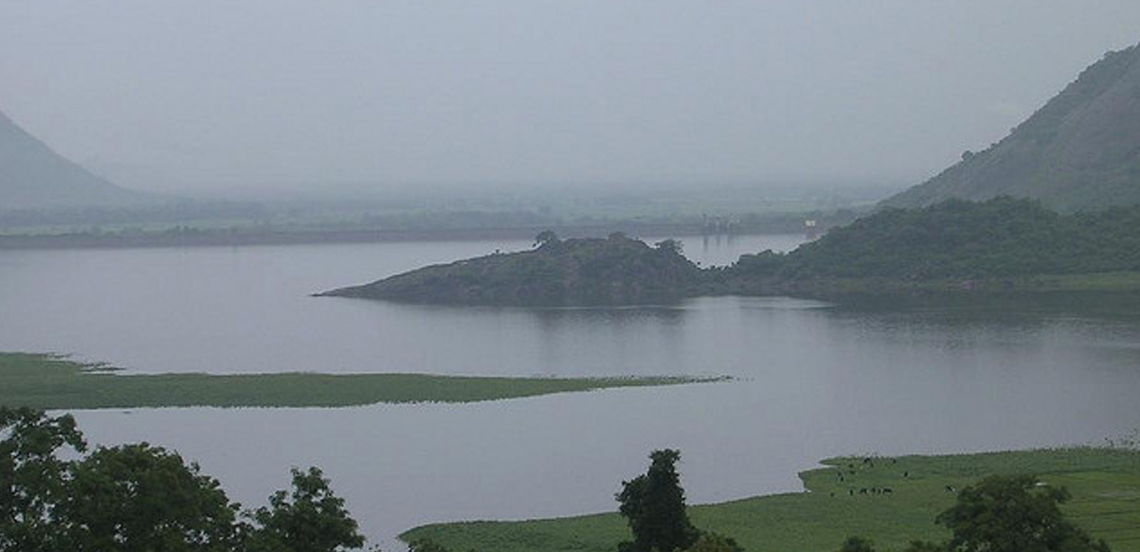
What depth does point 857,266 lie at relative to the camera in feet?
238

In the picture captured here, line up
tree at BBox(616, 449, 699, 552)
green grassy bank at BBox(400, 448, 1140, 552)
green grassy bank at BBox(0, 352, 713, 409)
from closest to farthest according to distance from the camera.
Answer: tree at BBox(616, 449, 699, 552) < green grassy bank at BBox(400, 448, 1140, 552) < green grassy bank at BBox(0, 352, 713, 409)

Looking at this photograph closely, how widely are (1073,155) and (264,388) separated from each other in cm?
6953

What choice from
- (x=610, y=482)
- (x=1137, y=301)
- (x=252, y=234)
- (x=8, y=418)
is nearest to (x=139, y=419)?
(x=610, y=482)

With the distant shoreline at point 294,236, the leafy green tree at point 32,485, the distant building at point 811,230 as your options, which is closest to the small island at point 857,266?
the distant building at point 811,230

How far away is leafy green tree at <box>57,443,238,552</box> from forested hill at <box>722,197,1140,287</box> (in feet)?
189

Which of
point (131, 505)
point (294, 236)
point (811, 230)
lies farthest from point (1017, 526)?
point (294, 236)

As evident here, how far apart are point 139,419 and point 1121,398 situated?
23.1 metres

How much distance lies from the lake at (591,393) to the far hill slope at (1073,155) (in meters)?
36.5

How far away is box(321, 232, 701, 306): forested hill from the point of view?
232 ft

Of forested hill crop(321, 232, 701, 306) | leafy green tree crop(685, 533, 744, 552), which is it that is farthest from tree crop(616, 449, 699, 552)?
forested hill crop(321, 232, 701, 306)

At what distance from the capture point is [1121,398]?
125ft

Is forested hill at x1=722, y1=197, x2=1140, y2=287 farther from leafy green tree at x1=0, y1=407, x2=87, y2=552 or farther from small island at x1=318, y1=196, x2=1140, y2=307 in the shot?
leafy green tree at x1=0, y1=407, x2=87, y2=552

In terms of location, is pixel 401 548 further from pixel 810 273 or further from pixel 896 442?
pixel 810 273

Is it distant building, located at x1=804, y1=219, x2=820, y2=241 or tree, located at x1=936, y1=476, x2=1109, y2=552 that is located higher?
distant building, located at x1=804, y1=219, x2=820, y2=241
